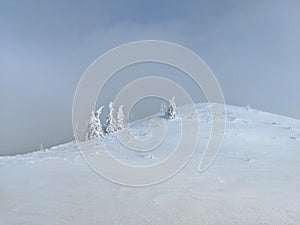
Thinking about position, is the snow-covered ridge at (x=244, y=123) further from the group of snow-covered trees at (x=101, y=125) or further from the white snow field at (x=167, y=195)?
the white snow field at (x=167, y=195)

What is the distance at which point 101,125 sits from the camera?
95.6 feet

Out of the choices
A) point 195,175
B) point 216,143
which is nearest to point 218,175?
point 195,175

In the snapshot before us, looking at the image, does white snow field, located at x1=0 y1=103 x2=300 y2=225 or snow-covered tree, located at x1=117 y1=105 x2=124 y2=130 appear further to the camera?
snow-covered tree, located at x1=117 y1=105 x2=124 y2=130

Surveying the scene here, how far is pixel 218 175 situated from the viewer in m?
9.77

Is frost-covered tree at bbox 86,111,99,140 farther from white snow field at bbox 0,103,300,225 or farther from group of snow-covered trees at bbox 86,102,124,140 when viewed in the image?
white snow field at bbox 0,103,300,225

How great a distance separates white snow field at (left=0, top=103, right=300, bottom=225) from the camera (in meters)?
5.84

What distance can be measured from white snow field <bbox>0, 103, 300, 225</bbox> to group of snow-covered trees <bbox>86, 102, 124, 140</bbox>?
1514cm

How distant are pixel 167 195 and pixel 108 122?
2259 centimetres

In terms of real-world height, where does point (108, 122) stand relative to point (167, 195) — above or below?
above

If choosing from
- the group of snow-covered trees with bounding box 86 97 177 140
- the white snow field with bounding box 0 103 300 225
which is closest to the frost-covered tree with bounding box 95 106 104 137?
the group of snow-covered trees with bounding box 86 97 177 140

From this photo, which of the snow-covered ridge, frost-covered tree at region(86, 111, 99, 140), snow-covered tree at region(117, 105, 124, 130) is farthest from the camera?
snow-covered tree at region(117, 105, 124, 130)

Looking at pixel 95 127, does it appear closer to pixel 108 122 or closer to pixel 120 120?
pixel 108 122

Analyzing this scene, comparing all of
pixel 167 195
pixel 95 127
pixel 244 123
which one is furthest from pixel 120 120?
pixel 167 195

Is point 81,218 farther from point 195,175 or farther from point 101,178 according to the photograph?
point 195,175
